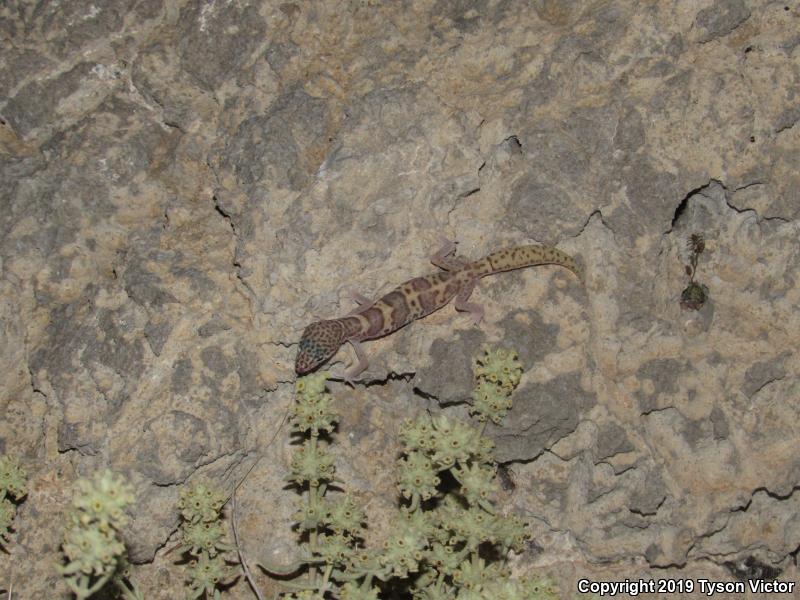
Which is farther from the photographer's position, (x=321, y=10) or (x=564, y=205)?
(x=321, y=10)

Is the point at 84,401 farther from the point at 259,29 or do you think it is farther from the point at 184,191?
the point at 259,29

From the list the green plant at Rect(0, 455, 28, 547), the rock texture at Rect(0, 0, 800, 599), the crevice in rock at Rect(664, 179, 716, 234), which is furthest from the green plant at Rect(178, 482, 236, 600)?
the crevice in rock at Rect(664, 179, 716, 234)

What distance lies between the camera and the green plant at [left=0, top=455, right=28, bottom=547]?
5.83 m

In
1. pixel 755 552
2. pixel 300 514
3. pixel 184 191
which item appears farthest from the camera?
pixel 184 191

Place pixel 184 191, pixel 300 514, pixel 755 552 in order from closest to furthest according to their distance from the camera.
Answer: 1. pixel 300 514
2. pixel 755 552
3. pixel 184 191

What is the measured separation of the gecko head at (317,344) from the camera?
6117 millimetres

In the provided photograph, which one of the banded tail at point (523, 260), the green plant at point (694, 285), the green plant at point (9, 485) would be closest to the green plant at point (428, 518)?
the banded tail at point (523, 260)

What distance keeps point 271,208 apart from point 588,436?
308 centimetres

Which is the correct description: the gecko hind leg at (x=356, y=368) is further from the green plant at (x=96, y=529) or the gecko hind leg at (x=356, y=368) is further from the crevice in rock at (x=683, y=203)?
the crevice in rock at (x=683, y=203)

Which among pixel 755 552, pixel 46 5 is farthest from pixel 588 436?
pixel 46 5

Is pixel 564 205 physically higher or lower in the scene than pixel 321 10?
lower

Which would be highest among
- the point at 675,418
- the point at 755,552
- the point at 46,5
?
the point at 46,5

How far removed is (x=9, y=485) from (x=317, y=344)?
2.50 m

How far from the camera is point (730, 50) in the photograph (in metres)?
6.30
